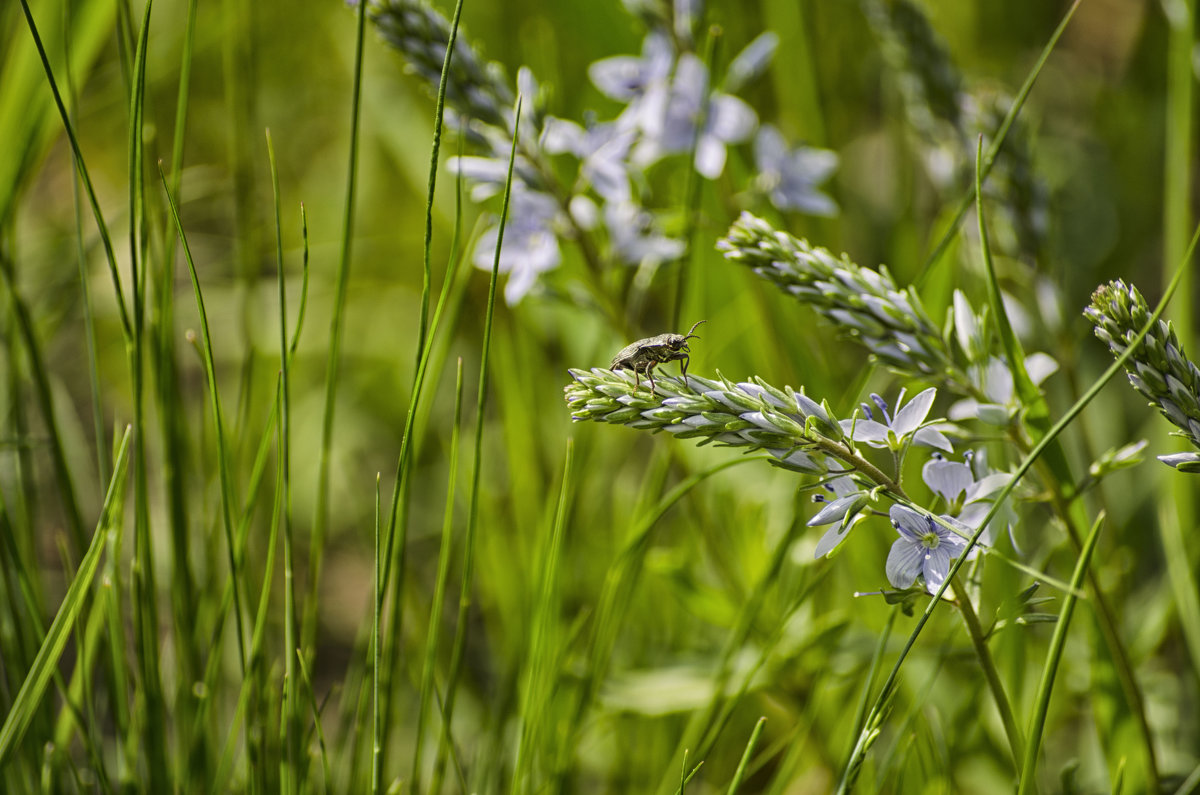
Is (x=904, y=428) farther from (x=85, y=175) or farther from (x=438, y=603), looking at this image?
(x=85, y=175)

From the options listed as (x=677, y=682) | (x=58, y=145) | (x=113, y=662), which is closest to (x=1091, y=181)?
(x=677, y=682)

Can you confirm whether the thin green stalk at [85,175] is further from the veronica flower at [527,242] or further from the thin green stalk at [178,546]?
the veronica flower at [527,242]

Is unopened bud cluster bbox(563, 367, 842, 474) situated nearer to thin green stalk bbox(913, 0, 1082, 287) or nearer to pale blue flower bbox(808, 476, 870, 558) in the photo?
pale blue flower bbox(808, 476, 870, 558)

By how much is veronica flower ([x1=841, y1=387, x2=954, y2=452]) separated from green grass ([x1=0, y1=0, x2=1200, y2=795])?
0.03 m

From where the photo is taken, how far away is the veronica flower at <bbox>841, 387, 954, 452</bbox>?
2.48ft

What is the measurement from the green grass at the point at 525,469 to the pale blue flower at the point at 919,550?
0.03 m

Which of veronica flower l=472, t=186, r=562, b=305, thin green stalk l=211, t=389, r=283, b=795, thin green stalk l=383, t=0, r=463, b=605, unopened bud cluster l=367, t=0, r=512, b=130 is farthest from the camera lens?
veronica flower l=472, t=186, r=562, b=305

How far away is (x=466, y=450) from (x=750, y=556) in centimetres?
93

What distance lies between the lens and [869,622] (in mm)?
1524

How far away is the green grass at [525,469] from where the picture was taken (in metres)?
0.96

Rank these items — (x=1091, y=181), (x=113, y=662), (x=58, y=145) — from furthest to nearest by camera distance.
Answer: (x=58, y=145)
(x=1091, y=181)
(x=113, y=662)

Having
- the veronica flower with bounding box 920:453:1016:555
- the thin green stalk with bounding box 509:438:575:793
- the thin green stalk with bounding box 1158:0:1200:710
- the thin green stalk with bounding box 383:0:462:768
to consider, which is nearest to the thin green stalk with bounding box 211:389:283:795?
the thin green stalk with bounding box 383:0:462:768

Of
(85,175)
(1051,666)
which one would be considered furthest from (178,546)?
(1051,666)

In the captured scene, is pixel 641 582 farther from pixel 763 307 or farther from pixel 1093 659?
pixel 1093 659
